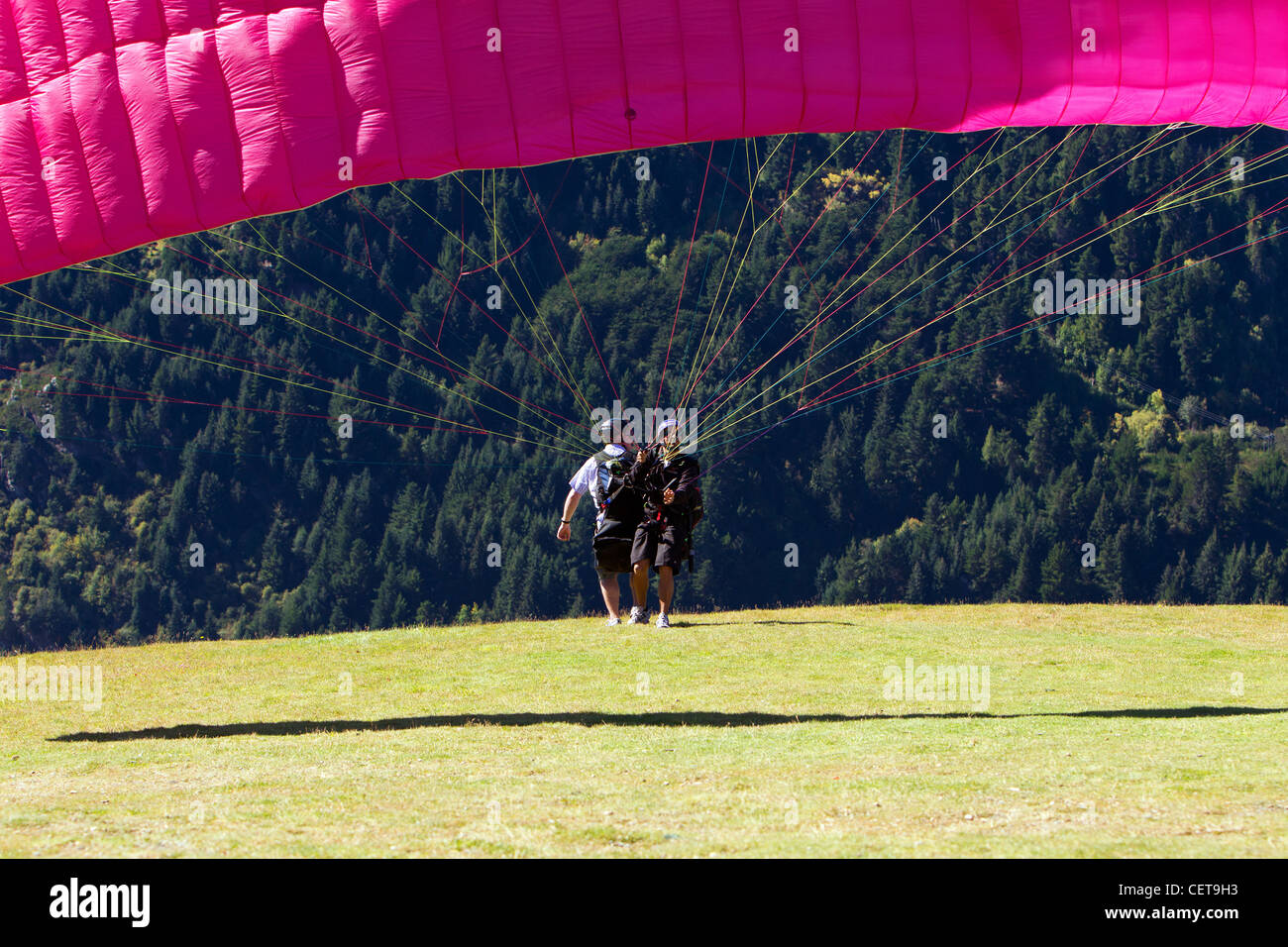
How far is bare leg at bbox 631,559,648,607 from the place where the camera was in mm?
15414

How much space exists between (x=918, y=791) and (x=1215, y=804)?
60.1 inches

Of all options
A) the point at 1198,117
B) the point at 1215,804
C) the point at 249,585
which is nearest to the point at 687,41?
the point at 1198,117

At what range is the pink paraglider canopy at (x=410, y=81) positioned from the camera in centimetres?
1098

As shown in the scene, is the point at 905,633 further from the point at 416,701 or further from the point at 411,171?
the point at 411,171

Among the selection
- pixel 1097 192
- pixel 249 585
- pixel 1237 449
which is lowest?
pixel 249 585

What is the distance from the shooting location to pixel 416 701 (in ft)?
40.2

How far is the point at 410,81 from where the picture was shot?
1108 centimetres
